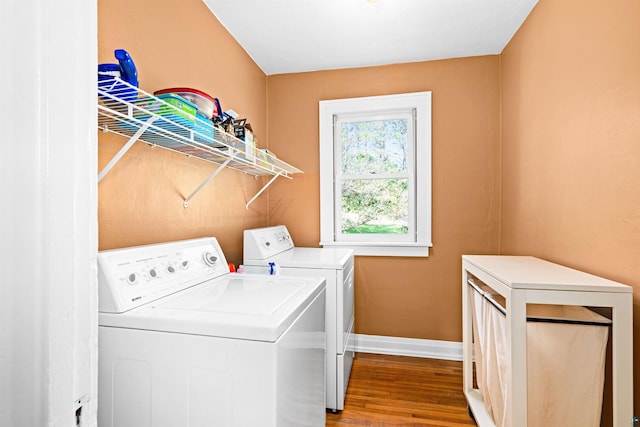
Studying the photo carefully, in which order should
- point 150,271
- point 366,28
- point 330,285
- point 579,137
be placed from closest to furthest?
1. point 150,271
2. point 579,137
3. point 330,285
4. point 366,28

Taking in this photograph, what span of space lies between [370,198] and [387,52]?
1.15 metres

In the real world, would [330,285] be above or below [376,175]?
below

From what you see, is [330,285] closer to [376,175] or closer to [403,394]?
[403,394]

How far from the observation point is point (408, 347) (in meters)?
2.56

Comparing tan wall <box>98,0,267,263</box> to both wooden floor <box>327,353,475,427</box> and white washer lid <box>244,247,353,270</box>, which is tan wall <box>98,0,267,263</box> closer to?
white washer lid <box>244,247,353,270</box>

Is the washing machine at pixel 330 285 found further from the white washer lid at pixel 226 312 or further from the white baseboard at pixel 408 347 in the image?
the white baseboard at pixel 408 347

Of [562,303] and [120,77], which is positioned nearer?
[120,77]

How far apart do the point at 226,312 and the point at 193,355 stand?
15cm

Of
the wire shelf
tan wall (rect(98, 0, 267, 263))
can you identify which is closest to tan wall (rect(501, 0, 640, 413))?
the wire shelf

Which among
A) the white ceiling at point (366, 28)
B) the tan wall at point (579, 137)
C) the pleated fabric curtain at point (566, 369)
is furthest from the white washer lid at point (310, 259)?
the white ceiling at point (366, 28)

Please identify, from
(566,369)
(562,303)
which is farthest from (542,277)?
(566,369)

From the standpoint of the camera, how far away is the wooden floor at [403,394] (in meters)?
1.78

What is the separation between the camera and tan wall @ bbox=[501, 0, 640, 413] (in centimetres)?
116

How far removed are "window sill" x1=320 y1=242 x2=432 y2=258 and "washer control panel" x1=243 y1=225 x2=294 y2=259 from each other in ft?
1.50
